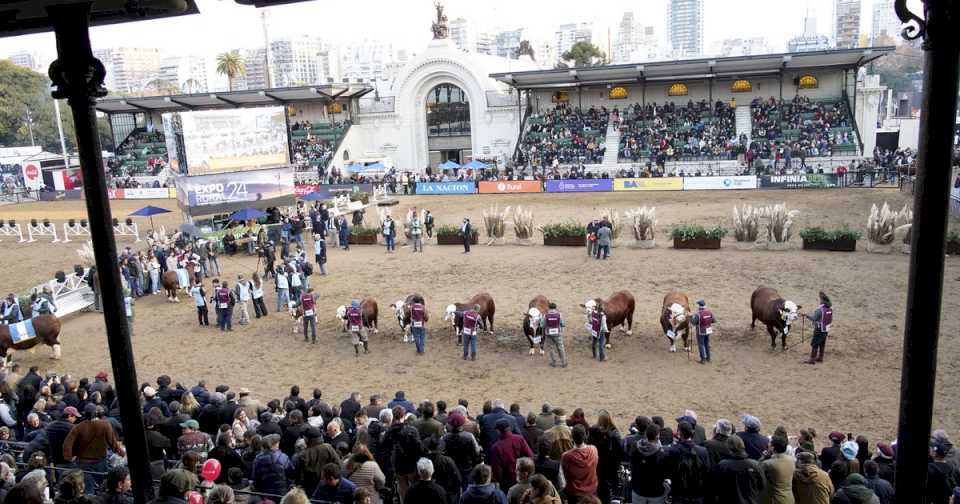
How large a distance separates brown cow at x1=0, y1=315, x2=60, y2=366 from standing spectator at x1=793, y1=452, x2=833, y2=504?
1783 centimetres

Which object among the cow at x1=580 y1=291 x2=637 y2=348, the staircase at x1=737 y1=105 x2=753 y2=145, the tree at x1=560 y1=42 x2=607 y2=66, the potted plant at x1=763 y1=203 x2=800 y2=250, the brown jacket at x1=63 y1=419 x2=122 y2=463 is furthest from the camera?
the tree at x1=560 y1=42 x2=607 y2=66

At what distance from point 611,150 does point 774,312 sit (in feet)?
110

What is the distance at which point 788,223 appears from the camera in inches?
949

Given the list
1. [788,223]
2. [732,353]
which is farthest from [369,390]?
[788,223]

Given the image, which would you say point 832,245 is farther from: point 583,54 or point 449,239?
point 583,54

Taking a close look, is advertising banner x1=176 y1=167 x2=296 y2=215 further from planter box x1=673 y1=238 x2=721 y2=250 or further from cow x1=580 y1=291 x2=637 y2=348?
cow x1=580 y1=291 x2=637 y2=348

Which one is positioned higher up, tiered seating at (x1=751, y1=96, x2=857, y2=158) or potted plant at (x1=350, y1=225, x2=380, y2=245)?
tiered seating at (x1=751, y1=96, x2=857, y2=158)

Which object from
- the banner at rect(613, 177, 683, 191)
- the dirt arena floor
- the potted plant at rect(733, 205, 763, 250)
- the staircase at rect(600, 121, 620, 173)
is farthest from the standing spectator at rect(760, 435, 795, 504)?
the staircase at rect(600, 121, 620, 173)

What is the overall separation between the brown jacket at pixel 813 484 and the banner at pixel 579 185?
35.8 meters

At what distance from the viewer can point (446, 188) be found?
44.6 metres

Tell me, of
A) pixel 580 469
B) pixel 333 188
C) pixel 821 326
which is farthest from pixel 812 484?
pixel 333 188

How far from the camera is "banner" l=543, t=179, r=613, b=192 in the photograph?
4191cm

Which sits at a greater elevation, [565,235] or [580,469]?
[580,469]

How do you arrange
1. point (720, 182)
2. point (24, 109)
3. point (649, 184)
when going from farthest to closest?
point (24, 109) → point (649, 184) → point (720, 182)
